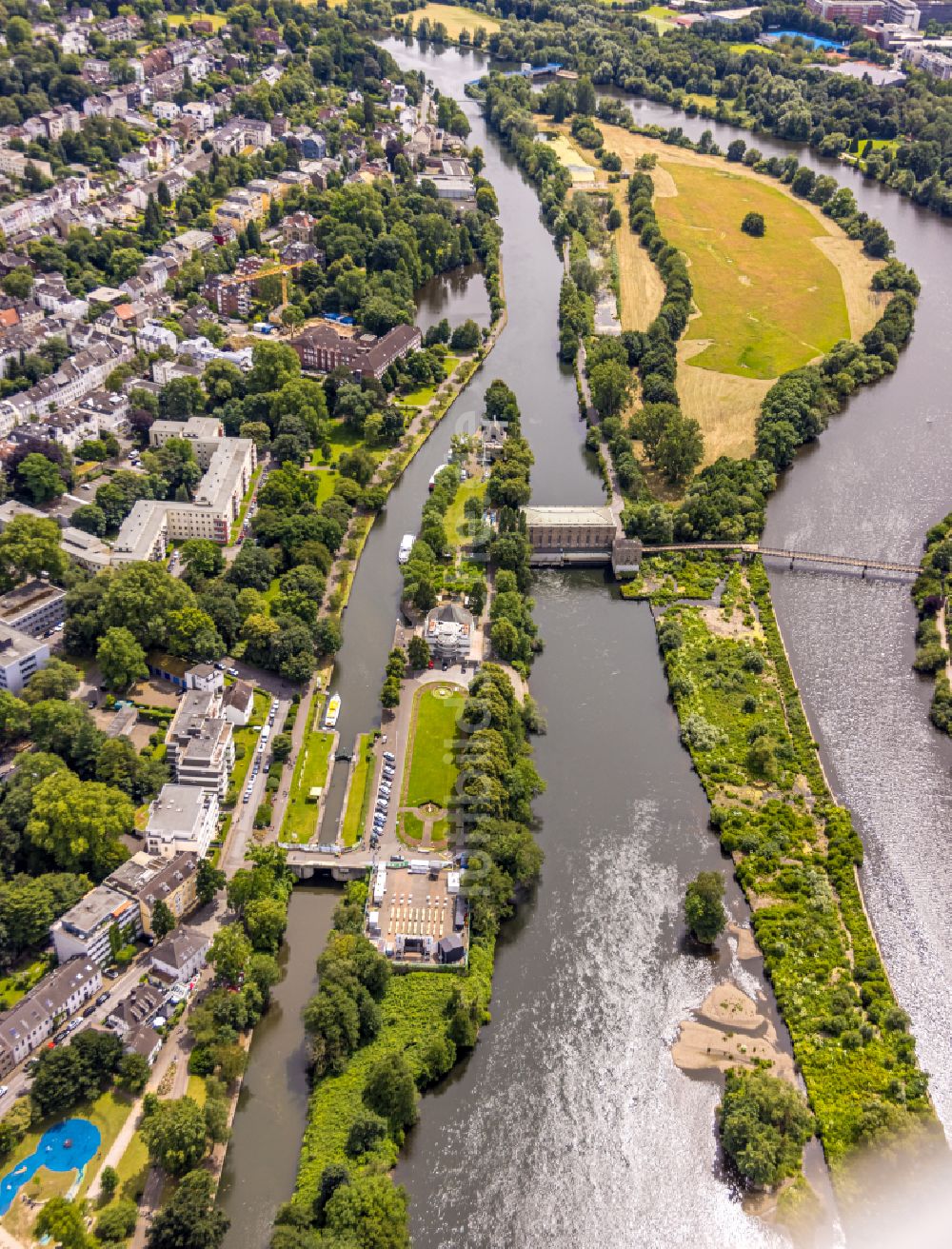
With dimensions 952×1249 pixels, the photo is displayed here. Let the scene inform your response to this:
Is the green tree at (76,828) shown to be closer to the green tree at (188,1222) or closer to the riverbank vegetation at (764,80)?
the green tree at (188,1222)

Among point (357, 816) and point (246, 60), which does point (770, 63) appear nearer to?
point (246, 60)

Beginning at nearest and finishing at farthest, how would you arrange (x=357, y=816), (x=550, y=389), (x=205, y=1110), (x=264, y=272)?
(x=205, y=1110)
(x=357, y=816)
(x=550, y=389)
(x=264, y=272)

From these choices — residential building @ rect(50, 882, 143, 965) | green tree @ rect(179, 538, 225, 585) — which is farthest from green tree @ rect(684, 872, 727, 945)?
green tree @ rect(179, 538, 225, 585)

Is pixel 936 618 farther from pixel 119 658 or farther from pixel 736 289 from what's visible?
pixel 736 289

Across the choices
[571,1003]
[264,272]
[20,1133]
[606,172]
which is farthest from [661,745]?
[606,172]

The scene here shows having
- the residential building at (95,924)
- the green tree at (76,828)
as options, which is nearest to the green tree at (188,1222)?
the residential building at (95,924)

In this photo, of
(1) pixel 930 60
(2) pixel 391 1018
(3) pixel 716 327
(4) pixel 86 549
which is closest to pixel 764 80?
(1) pixel 930 60

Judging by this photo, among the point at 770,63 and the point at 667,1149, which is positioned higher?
the point at 770,63
